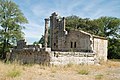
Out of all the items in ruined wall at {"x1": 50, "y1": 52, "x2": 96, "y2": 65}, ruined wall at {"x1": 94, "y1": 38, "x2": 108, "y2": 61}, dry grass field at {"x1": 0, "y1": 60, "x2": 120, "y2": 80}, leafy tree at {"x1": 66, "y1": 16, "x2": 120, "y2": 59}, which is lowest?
dry grass field at {"x1": 0, "y1": 60, "x2": 120, "y2": 80}

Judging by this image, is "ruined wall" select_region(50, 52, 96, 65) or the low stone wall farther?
"ruined wall" select_region(50, 52, 96, 65)

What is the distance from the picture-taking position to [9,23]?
44.4 metres

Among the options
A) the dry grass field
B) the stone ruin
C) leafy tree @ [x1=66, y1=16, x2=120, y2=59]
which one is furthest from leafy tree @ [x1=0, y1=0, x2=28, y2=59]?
the dry grass field

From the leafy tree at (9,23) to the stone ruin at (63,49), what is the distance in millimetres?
8464

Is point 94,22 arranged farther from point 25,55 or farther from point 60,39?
point 25,55

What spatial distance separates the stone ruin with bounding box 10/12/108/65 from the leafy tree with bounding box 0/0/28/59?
27.8ft

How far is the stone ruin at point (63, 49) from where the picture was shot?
23.7 metres

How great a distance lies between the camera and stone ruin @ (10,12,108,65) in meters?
23.7

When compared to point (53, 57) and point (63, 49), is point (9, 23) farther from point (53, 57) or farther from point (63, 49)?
point (53, 57)

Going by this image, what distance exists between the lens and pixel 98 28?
187 ft

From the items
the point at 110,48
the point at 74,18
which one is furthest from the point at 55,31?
the point at 74,18

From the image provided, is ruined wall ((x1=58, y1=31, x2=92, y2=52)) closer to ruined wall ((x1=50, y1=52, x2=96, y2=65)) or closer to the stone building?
the stone building

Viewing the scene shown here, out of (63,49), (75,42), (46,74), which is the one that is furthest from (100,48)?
(46,74)

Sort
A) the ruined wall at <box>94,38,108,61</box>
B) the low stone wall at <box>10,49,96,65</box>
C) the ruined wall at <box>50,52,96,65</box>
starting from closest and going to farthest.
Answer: the low stone wall at <box>10,49,96,65</box> → the ruined wall at <box>50,52,96,65</box> → the ruined wall at <box>94,38,108,61</box>
